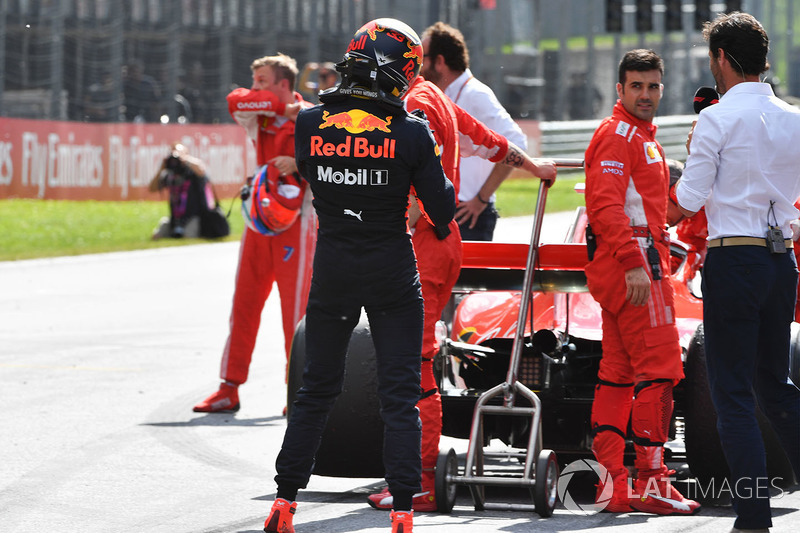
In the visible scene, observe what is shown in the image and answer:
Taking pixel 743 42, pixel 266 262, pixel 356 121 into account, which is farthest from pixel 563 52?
pixel 356 121

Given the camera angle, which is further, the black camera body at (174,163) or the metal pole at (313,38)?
the metal pole at (313,38)

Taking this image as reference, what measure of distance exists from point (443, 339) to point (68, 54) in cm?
2181

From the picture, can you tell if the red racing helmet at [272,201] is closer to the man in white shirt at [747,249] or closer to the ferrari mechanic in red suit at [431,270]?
the ferrari mechanic in red suit at [431,270]

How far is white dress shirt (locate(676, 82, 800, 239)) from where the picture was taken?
5.04m

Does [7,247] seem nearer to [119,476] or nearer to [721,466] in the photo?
[119,476]

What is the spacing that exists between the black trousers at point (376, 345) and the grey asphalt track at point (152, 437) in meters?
0.46

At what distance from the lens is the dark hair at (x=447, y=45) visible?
6.85m

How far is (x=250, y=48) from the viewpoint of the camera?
3009cm

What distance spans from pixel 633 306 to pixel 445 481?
1.05 metres

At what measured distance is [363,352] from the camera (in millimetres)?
5969

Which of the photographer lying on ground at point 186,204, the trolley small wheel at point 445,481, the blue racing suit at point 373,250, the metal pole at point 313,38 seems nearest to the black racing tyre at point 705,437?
the trolley small wheel at point 445,481

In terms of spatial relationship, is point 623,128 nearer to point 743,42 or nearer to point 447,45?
point 743,42

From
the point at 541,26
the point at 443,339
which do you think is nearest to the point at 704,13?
the point at 541,26

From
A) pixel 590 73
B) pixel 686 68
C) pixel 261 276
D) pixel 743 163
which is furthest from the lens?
pixel 686 68
